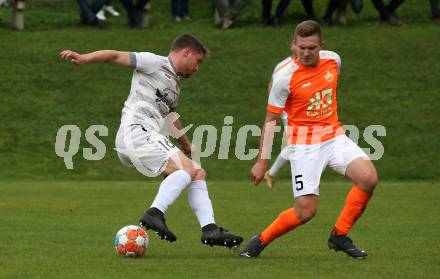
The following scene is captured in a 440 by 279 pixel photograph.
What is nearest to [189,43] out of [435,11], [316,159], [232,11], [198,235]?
[316,159]

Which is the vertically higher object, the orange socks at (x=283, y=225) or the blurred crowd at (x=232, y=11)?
the orange socks at (x=283, y=225)

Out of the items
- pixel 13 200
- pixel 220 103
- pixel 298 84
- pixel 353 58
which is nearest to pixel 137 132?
pixel 298 84

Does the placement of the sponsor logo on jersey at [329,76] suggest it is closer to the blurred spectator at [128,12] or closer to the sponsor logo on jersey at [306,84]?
the sponsor logo on jersey at [306,84]

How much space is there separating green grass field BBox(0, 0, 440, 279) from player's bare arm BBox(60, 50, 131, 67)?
1738 mm

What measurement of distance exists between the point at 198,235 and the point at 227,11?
1715cm

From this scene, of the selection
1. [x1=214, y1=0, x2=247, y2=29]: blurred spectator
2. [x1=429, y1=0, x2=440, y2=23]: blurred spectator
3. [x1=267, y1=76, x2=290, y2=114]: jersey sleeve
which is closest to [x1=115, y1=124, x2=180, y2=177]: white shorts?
[x1=267, y1=76, x2=290, y2=114]: jersey sleeve

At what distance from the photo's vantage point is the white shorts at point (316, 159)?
961 centimetres

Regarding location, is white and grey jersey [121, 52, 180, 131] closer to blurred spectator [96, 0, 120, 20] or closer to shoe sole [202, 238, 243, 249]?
shoe sole [202, 238, 243, 249]

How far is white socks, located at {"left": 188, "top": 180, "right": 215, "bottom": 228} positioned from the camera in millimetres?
9859

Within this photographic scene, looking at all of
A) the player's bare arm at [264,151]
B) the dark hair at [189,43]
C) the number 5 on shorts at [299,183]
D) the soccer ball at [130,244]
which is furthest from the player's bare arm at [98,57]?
the number 5 on shorts at [299,183]

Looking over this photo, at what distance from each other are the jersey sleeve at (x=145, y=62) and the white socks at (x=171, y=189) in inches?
39.7

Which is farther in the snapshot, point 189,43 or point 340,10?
point 340,10

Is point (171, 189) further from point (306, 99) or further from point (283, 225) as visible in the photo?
point (306, 99)

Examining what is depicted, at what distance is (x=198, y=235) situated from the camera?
11.8 meters
